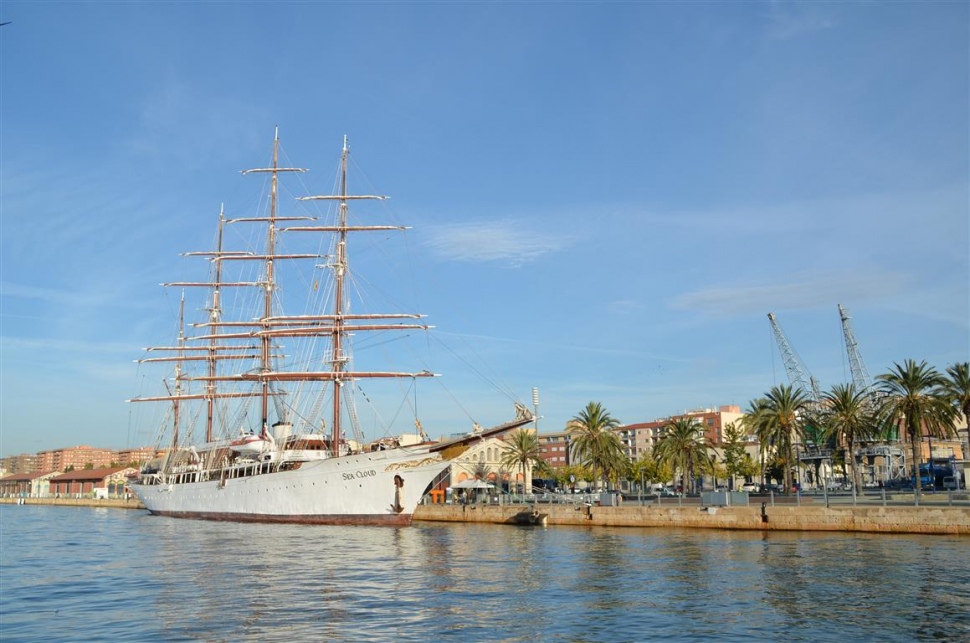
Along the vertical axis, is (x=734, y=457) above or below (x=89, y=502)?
above

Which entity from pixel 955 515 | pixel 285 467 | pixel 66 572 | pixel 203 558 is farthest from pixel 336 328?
pixel 955 515

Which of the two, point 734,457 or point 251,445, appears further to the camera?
point 734,457

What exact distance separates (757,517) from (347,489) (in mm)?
31612

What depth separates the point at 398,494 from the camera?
62781 millimetres

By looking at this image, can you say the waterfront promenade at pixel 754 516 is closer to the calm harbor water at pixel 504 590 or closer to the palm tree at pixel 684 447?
the calm harbor water at pixel 504 590

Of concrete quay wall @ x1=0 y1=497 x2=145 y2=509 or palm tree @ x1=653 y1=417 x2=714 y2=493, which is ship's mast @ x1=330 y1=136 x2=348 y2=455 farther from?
concrete quay wall @ x1=0 y1=497 x2=145 y2=509

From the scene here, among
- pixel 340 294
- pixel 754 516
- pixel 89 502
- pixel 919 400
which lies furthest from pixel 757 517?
pixel 89 502

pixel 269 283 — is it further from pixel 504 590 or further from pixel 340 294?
pixel 504 590

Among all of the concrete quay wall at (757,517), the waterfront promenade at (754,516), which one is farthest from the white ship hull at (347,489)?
the concrete quay wall at (757,517)

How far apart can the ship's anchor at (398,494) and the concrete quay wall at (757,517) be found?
9.70m

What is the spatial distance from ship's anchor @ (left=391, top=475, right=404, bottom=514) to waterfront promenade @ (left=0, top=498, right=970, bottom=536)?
970 centimetres

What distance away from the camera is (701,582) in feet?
94.5

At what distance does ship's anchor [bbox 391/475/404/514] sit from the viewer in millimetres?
62812

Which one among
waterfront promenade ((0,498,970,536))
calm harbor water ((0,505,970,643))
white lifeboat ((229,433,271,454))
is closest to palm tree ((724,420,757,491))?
waterfront promenade ((0,498,970,536))
